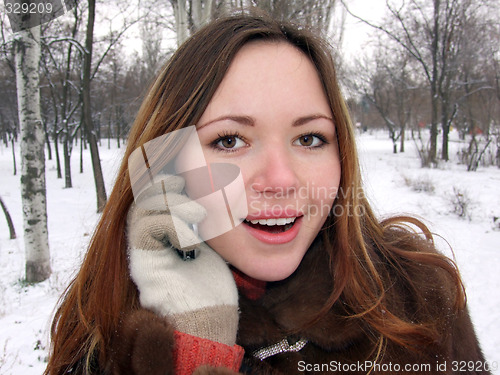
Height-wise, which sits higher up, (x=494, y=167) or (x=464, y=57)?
(x=464, y=57)

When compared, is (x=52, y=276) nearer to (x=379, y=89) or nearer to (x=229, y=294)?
(x=229, y=294)

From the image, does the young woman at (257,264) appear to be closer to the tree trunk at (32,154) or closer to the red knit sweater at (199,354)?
the red knit sweater at (199,354)

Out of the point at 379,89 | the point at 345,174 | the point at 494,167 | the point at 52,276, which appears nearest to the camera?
the point at 345,174

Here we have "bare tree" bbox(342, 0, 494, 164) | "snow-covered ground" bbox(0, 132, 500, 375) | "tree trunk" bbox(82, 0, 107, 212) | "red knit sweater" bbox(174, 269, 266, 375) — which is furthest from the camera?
"bare tree" bbox(342, 0, 494, 164)

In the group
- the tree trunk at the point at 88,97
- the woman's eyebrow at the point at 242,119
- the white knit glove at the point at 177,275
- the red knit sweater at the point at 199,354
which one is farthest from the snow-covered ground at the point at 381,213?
the tree trunk at the point at 88,97

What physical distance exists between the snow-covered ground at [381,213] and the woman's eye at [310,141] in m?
0.42

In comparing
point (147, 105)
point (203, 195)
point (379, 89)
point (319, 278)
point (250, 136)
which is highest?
point (379, 89)

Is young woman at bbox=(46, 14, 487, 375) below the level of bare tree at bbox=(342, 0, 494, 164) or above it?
below

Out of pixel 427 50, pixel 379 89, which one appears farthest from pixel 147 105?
pixel 379 89

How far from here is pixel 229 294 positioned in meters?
1.14

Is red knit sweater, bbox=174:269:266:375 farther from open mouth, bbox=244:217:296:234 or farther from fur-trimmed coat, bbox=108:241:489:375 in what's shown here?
open mouth, bbox=244:217:296:234

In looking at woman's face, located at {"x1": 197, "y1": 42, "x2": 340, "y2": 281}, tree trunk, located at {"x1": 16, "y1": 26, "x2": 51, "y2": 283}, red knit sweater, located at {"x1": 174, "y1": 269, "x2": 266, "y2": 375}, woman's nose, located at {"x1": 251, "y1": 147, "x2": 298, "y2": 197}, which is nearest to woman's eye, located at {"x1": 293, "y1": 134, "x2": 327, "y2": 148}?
woman's face, located at {"x1": 197, "y1": 42, "x2": 340, "y2": 281}

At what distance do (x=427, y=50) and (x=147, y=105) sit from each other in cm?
1900

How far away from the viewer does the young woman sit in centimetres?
108
